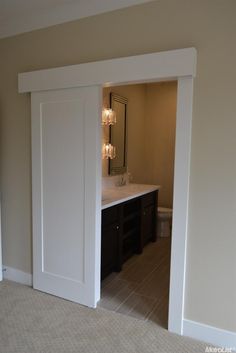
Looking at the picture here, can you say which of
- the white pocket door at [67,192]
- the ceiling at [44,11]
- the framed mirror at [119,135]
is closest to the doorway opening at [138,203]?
the framed mirror at [119,135]

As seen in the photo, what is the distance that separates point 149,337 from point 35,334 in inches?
35.0

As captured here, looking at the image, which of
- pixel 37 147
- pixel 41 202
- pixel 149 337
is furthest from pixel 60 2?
pixel 149 337

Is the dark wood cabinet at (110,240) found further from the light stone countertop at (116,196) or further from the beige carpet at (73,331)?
the beige carpet at (73,331)

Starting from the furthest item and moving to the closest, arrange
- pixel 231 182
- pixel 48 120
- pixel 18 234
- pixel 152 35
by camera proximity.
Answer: pixel 18 234
pixel 48 120
pixel 152 35
pixel 231 182

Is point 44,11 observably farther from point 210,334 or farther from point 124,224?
point 210,334

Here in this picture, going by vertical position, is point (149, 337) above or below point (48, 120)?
below

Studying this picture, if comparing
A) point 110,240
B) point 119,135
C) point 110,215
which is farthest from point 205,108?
point 119,135

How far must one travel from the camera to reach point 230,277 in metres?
2.03

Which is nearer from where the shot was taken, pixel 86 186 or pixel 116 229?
pixel 86 186

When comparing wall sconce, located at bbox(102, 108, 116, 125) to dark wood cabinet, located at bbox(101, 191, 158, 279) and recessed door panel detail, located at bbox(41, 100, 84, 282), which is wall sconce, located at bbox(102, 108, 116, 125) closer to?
dark wood cabinet, located at bbox(101, 191, 158, 279)

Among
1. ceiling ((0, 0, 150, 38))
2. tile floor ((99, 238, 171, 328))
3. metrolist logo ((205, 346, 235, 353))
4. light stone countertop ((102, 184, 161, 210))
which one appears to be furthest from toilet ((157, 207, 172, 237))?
ceiling ((0, 0, 150, 38))

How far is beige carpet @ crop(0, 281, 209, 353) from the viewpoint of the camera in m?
2.03

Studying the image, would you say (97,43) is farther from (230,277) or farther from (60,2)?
(230,277)

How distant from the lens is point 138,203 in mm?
3680
